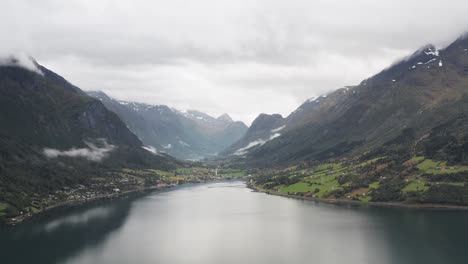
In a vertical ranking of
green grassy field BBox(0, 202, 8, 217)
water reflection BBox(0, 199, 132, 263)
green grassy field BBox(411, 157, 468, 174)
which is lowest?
water reflection BBox(0, 199, 132, 263)

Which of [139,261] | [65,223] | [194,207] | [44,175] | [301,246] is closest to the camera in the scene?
[139,261]

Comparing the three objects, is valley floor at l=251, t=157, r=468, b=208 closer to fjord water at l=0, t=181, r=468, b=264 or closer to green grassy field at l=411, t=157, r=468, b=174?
green grassy field at l=411, t=157, r=468, b=174

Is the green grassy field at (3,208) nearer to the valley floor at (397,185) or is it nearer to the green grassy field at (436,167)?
the valley floor at (397,185)

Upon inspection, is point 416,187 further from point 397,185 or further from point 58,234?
point 58,234

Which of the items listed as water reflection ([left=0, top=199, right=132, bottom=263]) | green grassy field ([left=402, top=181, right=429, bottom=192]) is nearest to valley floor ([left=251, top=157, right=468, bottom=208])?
green grassy field ([left=402, top=181, right=429, bottom=192])

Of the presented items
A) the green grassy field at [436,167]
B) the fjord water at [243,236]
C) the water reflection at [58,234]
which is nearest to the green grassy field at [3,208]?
the fjord water at [243,236]

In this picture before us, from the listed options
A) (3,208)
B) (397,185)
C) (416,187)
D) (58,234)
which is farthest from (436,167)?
(3,208)

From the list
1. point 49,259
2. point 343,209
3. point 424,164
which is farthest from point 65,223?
point 424,164

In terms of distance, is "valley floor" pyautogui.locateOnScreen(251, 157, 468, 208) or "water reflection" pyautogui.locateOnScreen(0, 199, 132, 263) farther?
"valley floor" pyautogui.locateOnScreen(251, 157, 468, 208)

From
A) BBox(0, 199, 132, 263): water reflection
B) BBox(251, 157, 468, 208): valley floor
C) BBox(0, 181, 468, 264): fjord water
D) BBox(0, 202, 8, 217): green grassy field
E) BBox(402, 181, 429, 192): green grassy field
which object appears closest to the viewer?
BBox(0, 181, 468, 264): fjord water

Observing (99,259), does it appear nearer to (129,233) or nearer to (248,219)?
(129,233)
